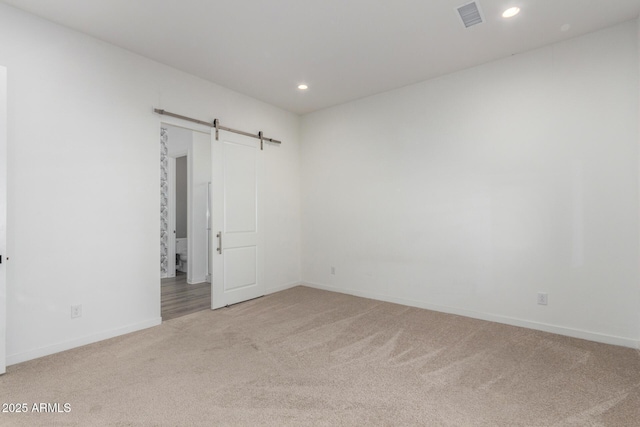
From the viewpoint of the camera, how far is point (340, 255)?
4.99 meters

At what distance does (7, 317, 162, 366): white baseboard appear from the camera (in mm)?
2584

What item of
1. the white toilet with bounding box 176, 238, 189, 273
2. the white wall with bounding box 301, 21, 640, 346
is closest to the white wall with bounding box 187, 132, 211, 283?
the white toilet with bounding box 176, 238, 189, 273

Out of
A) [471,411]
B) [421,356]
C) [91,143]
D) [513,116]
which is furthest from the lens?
[513,116]

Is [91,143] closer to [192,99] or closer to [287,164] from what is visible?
[192,99]

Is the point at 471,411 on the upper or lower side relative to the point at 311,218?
lower

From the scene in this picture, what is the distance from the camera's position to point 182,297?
15.5 ft

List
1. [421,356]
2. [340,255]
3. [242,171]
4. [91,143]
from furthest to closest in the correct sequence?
[340,255]
[242,171]
[91,143]
[421,356]

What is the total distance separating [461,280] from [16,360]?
4.37m

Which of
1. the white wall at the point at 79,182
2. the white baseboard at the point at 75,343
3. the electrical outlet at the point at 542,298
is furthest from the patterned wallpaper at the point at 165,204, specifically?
the electrical outlet at the point at 542,298

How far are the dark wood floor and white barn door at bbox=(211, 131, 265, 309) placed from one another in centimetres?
39

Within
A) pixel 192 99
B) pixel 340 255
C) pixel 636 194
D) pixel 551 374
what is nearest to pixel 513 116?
pixel 636 194

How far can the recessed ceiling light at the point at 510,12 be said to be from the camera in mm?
2697

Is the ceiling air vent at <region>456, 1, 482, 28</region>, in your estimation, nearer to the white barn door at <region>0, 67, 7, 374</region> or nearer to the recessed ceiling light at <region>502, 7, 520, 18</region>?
the recessed ceiling light at <region>502, 7, 520, 18</region>

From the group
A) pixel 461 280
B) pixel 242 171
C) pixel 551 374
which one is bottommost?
pixel 551 374
